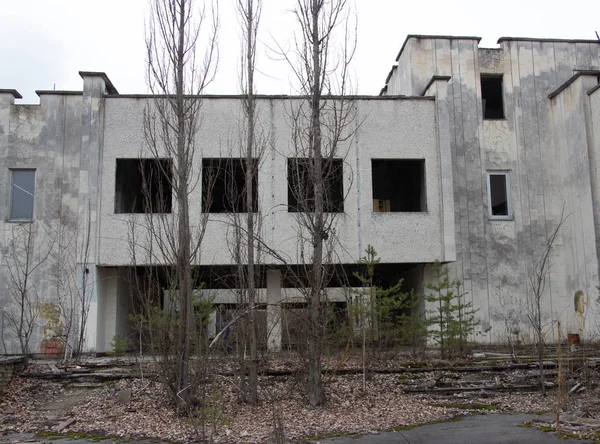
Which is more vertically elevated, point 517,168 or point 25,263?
point 517,168

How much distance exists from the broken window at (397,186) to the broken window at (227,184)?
4.91 m

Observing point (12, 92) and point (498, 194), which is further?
point (498, 194)

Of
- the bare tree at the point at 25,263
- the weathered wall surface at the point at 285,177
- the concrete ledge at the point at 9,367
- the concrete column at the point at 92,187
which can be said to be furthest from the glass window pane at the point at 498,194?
the concrete ledge at the point at 9,367

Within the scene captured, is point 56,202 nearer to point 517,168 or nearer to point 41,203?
point 41,203

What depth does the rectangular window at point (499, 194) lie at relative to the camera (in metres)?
20.6

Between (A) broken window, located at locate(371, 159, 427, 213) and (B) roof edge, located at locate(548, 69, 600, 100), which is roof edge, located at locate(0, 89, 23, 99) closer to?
(A) broken window, located at locate(371, 159, 427, 213)

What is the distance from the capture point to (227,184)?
18734 millimetres

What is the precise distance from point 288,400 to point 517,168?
13245 millimetres

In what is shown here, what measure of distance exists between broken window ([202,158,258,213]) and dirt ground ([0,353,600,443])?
141 inches

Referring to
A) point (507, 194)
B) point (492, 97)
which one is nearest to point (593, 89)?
point (492, 97)

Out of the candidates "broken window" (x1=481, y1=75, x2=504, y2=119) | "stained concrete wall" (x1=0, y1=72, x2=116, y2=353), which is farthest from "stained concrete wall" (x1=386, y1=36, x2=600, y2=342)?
"stained concrete wall" (x1=0, y1=72, x2=116, y2=353)

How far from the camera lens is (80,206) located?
1836cm

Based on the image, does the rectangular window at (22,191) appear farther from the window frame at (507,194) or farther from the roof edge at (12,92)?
the window frame at (507,194)

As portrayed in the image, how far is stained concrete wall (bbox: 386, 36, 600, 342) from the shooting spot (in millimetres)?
19953
